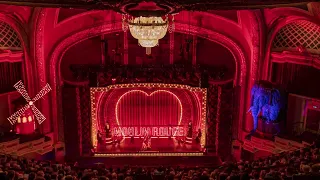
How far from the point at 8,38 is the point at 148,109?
8.32 meters

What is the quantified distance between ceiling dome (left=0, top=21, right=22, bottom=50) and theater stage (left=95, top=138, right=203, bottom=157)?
258 inches

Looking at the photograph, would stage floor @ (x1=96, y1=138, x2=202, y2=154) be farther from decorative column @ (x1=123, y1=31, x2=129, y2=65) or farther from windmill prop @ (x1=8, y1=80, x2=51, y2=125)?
decorative column @ (x1=123, y1=31, x2=129, y2=65)

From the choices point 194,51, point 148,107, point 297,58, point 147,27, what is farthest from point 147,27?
point 148,107

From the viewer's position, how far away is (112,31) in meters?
21.2

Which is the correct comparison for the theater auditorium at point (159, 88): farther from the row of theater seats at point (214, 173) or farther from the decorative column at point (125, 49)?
the row of theater seats at point (214, 173)

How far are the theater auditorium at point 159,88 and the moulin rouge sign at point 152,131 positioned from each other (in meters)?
0.05

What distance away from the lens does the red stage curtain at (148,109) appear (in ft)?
75.7

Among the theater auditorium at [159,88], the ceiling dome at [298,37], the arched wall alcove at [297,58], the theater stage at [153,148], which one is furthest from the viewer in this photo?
A: the theater stage at [153,148]

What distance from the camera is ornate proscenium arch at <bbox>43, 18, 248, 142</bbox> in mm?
20344

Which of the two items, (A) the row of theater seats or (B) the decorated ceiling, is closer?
(A) the row of theater seats

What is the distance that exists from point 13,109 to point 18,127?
0.88 metres

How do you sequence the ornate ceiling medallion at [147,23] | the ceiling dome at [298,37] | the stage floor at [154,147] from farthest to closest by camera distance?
the stage floor at [154,147] < the ceiling dome at [298,37] < the ornate ceiling medallion at [147,23]

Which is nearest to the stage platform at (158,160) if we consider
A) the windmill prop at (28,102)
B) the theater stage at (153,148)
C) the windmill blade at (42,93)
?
the theater stage at (153,148)

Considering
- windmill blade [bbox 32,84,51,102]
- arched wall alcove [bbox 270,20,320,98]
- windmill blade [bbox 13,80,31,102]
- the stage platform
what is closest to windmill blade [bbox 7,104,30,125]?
windmill blade [bbox 13,80,31,102]
